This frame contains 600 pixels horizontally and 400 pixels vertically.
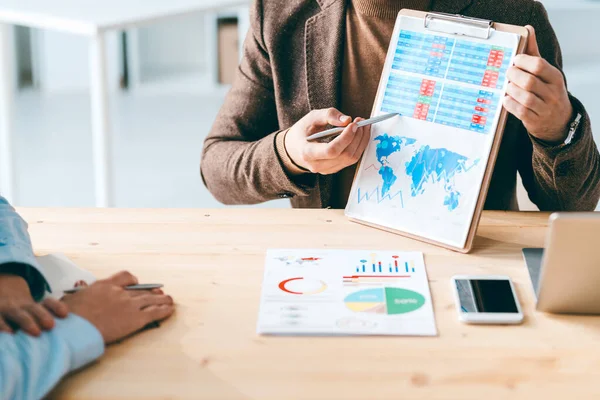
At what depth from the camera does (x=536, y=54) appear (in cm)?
105

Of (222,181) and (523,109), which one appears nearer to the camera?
(523,109)

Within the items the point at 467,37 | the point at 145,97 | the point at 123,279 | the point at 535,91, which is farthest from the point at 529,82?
the point at 145,97

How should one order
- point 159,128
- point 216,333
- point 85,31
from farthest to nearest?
point 159,128, point 85,31, point 216,333

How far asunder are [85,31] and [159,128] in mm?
1944

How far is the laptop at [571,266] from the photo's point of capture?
78 centimetres

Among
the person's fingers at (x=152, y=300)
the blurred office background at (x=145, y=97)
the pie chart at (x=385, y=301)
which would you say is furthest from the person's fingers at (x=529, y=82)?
the blurred office background at (x=145, y=97)

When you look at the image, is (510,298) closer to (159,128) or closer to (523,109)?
(523,109)

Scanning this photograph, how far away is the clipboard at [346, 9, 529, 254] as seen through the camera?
1.03 meters

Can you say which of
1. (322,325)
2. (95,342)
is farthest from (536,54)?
(95,342)

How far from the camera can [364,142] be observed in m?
1.12

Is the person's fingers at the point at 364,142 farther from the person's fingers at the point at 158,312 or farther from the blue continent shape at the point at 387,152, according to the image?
the person's fingers at the point at 158,312

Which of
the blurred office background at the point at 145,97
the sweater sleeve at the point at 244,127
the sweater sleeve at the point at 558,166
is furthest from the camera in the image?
the blurred office background at the point at 145,97

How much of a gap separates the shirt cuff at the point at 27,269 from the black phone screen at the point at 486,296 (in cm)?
50

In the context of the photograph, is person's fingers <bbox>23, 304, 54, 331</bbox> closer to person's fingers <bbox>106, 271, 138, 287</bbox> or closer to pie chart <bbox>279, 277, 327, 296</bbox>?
person's fingers <bbox>106, 271, 138, 287</bbox>
